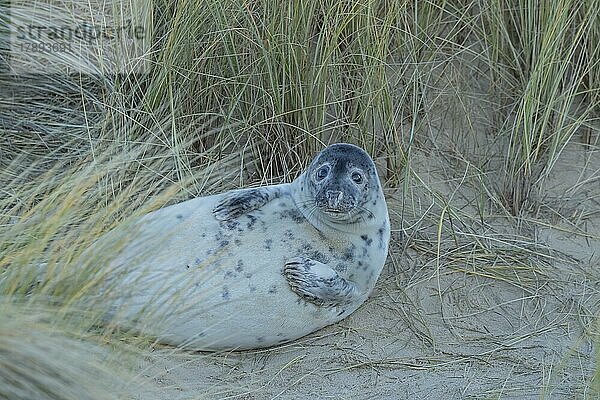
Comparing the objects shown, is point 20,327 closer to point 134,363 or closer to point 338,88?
point 134,363

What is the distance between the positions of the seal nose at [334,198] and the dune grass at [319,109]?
645 mm

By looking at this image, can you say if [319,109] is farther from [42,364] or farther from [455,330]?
[42,364]

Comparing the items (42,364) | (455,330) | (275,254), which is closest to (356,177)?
(275,254)

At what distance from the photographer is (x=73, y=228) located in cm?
341

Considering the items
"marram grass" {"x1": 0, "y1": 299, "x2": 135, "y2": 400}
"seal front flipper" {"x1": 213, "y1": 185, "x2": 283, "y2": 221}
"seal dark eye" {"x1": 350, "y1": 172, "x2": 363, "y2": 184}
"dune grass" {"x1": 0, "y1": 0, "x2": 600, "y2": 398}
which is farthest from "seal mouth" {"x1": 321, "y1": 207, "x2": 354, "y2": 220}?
"marram grass" {"x1": 0, "y1": 299, "x2": 135, "y2": 400}

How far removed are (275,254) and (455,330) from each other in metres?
0.75

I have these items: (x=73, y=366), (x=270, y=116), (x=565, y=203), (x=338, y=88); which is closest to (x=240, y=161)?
(x=270, y=116)

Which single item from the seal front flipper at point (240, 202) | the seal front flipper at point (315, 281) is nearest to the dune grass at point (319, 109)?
the seal front flipper at point (240, 202)

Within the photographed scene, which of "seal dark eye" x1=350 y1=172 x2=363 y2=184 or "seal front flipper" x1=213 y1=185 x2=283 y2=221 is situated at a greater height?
"seal dark eye" x1=350 y1=172 x2=363 y2=184

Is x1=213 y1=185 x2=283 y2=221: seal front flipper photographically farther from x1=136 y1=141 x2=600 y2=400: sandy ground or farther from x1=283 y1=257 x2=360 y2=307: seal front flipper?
x1=136 y1=141 x2=600 y2=400: sandy ground

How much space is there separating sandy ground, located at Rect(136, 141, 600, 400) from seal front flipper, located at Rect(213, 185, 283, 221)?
0.52m

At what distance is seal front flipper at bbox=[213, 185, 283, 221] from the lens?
3803 millimetres

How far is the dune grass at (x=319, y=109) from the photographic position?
4297 mm

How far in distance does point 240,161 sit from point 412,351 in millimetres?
1199
